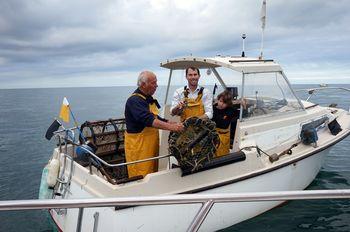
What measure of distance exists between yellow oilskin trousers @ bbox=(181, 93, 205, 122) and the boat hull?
124 cm

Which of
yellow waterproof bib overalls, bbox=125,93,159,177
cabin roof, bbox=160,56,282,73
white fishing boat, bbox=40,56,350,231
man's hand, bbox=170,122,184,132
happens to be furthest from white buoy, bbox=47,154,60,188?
cabin roof, bbox=160,56,282,73

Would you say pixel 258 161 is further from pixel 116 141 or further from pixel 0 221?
pixel 0 221

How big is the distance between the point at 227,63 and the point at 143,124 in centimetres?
216

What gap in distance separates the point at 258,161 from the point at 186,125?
5.78 feet

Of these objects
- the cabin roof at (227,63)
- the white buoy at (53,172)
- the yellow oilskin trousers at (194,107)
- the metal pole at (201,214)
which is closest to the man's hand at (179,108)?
the yellow oilskin trousers at (194,107)

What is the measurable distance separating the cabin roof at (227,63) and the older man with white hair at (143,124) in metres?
1.55

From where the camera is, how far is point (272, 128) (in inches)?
245

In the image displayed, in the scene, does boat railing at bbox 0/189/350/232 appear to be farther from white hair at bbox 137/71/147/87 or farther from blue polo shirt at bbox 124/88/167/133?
white hair at bbox 137/71/147/87

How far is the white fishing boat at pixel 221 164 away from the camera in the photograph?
4414 mm

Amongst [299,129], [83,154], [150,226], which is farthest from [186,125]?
[299,129]

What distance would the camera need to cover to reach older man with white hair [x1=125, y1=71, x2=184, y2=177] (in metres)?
4.31

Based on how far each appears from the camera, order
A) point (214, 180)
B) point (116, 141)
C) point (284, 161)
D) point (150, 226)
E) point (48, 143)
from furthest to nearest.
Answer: point (48, 143) → point (116, 141) → point (284, 161) → point (214, 180) → point (150, 226)

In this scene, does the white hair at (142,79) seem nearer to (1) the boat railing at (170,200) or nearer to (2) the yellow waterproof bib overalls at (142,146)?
(2) the yellow waterproof bib overalls at (142,146)

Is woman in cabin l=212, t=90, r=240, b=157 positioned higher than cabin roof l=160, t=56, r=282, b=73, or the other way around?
cabin roof l=160, t=56, r=282, b=73
